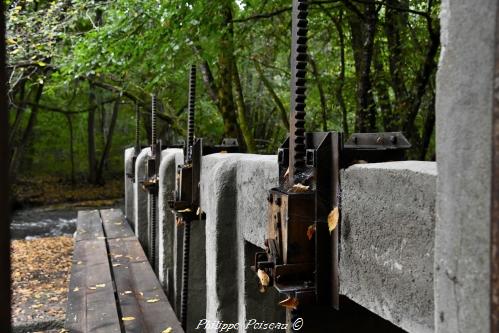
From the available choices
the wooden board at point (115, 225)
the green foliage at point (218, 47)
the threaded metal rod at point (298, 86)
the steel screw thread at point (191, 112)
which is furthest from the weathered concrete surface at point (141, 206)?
the threaded metal rod at point (298, 86)

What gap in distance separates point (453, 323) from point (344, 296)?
0.79 meters

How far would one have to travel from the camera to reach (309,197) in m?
1.86

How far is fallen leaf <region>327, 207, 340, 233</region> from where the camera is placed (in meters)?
1.79

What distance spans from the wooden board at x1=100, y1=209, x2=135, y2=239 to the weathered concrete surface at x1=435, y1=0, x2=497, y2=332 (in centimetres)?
707

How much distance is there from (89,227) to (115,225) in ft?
1.35

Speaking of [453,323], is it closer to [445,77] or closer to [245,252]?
[445,77]

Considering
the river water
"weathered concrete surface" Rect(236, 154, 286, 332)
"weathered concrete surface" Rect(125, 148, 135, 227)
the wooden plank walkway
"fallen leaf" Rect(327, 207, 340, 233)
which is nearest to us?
"fallen leaf" Rect(327, 207, 340, 233)

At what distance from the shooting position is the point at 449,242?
111cm

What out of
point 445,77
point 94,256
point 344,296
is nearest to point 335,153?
point 344,296

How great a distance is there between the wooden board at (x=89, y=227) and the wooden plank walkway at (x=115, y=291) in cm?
6

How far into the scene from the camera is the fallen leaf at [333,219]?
1.79 meters

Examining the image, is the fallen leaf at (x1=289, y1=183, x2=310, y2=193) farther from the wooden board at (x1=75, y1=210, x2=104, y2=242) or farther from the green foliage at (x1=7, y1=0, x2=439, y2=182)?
the wooden board at (x1=75, y1=210, x2=104, y2=242)

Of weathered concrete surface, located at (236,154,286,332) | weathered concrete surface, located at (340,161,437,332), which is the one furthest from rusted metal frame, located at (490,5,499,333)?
weathered concrete surface, located at (236,154,286,332)

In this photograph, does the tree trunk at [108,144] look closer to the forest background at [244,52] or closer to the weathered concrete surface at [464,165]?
the forest background at [244,52]
